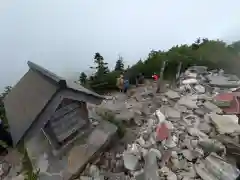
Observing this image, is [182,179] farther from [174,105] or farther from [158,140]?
[174,105]

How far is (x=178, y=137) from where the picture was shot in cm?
765

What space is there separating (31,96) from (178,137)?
4.24 m

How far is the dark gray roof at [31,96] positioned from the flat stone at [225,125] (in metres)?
3.47

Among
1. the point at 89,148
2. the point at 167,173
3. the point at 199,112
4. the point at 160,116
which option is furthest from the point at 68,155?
the point at 199,112

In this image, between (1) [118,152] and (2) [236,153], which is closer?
(2) [236,153]

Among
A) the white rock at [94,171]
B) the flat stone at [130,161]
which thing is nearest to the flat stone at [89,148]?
the white rock at [94,171]

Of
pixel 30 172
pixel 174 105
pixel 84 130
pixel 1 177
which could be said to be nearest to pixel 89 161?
pixel 84 130

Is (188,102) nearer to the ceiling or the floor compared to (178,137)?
nearer to the ceiling

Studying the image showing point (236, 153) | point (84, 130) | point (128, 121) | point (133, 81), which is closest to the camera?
point (236, 153)

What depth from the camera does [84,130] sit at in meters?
8.23

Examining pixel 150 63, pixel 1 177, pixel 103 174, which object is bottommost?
pixel 1 177

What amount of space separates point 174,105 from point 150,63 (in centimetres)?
414

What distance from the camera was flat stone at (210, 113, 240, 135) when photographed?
776 cm

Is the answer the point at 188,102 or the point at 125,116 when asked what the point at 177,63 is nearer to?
the point at 188,102
